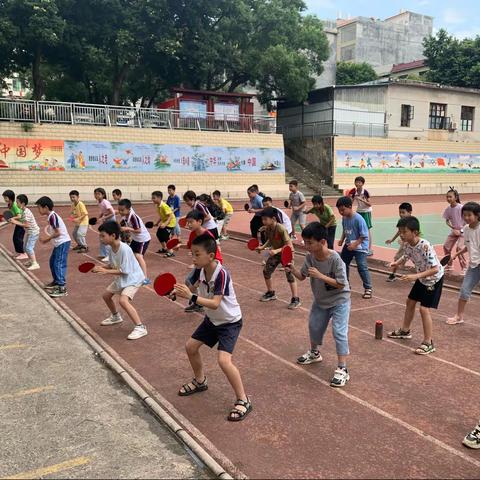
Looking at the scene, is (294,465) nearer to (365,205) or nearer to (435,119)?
(365,205)

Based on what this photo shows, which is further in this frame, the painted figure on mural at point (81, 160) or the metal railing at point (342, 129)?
the metal railing at point (342, 129)

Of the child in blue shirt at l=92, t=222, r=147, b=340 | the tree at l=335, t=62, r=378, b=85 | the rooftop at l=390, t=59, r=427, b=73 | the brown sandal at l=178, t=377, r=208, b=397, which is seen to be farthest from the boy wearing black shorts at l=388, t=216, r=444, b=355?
the rooftop at l=390, t=59, r=427, b=73

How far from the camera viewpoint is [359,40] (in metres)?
57.0

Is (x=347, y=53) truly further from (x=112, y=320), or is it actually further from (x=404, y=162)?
(x=112, y=320)

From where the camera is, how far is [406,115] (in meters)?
37.9

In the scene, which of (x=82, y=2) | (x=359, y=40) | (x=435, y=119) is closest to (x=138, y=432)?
(x=82, y=2)

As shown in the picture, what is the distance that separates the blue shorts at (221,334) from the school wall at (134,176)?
22304 millimetres

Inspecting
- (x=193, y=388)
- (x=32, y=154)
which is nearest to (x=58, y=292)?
(x=193, y=388)

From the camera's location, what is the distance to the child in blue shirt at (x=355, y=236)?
829 centimetres

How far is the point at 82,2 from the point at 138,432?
1262 inches

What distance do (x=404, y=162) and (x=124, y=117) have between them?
2111cm

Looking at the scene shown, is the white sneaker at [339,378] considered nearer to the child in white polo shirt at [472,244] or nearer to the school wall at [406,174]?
the child in white polo shirt at [472,244]

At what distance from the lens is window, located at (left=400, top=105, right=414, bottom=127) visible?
124ft

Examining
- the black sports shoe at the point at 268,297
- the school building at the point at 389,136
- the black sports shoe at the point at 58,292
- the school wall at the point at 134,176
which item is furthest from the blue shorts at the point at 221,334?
the school building at the point at 389,136
